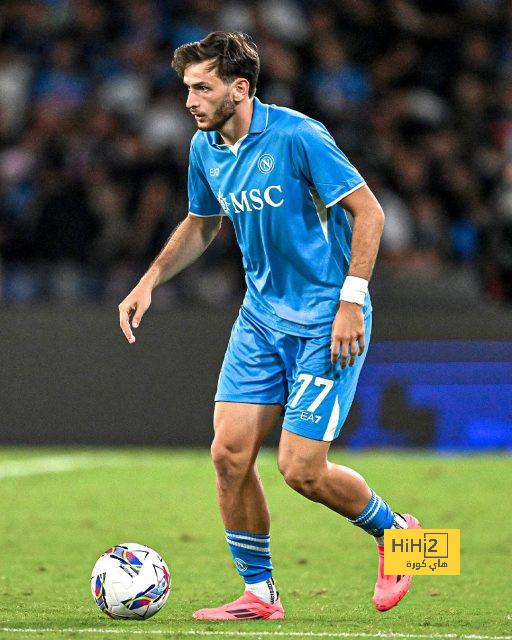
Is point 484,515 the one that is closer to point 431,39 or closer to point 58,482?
point 58,482

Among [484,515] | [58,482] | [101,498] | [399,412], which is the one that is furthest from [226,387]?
[399,412]

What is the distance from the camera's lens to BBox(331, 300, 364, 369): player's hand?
551 cm

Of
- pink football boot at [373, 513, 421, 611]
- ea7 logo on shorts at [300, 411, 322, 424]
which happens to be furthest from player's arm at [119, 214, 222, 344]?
pink football boot at [373, 513, 421, 611]

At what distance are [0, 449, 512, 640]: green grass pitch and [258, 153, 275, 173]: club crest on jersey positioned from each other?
5.97ft

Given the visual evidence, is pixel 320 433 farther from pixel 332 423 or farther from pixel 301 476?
pixel 301 476

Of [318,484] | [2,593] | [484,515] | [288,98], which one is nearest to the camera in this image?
[318,484]

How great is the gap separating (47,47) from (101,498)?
6.12 meters

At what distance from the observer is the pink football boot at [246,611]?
572 cm

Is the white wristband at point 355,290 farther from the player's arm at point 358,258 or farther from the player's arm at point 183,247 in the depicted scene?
the player's arm at point 183,247

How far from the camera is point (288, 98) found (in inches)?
527

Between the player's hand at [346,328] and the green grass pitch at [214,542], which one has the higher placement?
the player's hand at [346,328]

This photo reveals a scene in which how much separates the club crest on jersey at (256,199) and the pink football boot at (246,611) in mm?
1616

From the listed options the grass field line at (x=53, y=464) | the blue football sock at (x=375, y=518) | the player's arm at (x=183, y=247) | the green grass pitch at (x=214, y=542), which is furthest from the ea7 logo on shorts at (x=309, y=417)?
the grass field line at (x=53, y=464)

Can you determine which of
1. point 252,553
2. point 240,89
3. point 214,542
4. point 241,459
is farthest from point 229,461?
point 214,542
